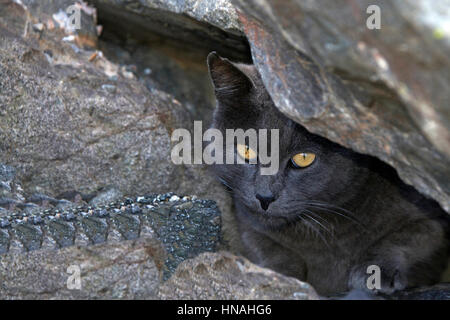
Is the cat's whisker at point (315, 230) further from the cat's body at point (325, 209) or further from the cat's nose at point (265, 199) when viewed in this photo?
the cat's nose at point (265, 199)

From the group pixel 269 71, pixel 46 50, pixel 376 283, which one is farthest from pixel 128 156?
pixel 376 283

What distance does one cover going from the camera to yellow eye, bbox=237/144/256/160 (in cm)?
205

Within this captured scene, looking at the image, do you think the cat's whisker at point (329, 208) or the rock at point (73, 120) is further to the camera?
the rock at point (73, 120)

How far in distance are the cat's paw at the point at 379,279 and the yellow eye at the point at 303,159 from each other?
→ 497 millimetres

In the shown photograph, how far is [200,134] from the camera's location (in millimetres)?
2590

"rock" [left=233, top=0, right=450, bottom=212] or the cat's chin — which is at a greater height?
"rock" [left=233, top=0, right=450, bottom=212]

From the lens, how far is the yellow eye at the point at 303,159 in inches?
78.7

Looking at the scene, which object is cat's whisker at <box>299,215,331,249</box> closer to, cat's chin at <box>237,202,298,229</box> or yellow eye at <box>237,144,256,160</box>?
cat's chin at <box>237,202,298,229</box>

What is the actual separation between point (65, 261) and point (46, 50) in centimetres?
104

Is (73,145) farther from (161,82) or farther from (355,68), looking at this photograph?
(355,68)

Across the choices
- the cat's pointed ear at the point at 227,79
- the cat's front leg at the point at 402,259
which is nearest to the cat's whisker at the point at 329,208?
the cat's front leg at the point at 402,259

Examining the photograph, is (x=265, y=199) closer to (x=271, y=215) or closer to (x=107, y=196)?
(x=271, y=215)

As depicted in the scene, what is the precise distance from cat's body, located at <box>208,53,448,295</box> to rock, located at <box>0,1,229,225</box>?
1.25 feet

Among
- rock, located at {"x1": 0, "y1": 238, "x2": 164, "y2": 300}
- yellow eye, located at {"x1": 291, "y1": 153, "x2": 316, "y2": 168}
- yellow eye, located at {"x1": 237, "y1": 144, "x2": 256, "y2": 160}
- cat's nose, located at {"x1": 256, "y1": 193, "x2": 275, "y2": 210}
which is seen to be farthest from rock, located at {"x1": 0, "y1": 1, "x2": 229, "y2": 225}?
yellow eye, located at {"x1": 291, "y1": 153, "x2": 316, "y2": 168}
